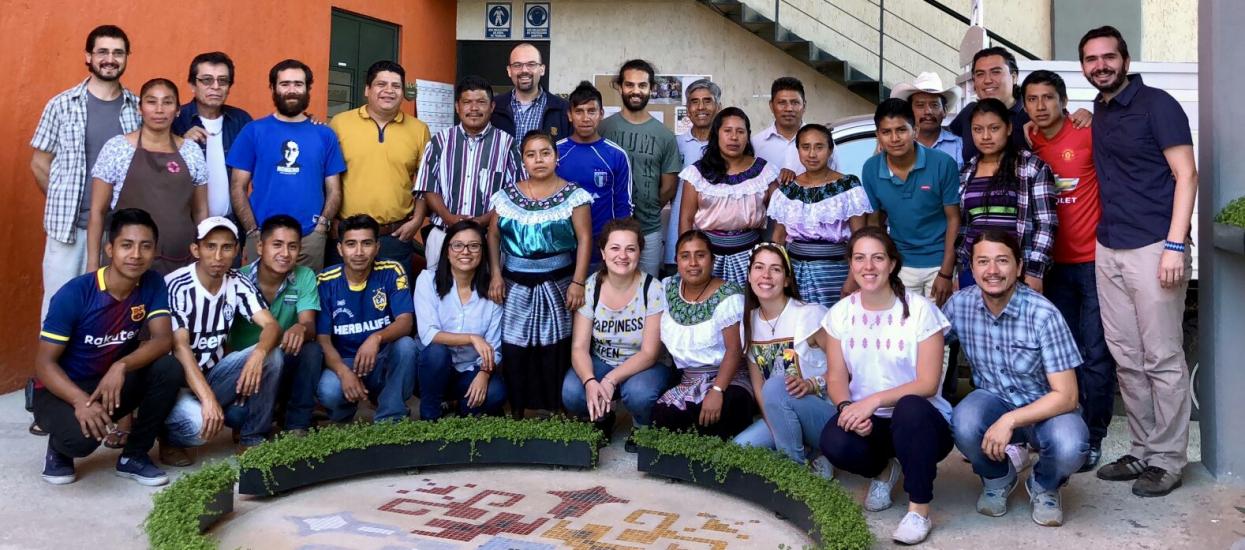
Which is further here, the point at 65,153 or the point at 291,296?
the point at 65,153

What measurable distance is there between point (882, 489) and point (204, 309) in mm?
3255

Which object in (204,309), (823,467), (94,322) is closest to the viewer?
(94,322)

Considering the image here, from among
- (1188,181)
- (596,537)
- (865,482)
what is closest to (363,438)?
(596,537)

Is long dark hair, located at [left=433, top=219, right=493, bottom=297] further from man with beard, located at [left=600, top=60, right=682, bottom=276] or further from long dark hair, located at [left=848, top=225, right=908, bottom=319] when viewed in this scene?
long dark hair, located at [left=848, top=225, right=908, bottom=319]

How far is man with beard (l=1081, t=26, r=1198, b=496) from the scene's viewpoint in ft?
15.6

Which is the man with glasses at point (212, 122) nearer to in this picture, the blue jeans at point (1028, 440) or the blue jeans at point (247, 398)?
the blue jeans at point (247, 398)

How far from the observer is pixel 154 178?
18.4 feet

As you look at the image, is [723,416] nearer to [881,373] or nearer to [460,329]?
[881,373]

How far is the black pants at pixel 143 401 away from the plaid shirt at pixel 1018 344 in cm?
353

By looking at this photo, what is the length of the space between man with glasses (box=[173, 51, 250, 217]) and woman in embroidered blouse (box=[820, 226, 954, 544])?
135 inches

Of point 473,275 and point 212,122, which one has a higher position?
point 212,122

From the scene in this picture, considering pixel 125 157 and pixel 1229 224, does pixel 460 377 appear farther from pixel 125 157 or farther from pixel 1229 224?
pixel 1229 224

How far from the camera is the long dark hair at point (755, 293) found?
5.03m

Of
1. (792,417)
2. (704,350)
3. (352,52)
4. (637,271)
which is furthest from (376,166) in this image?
(352,52)
